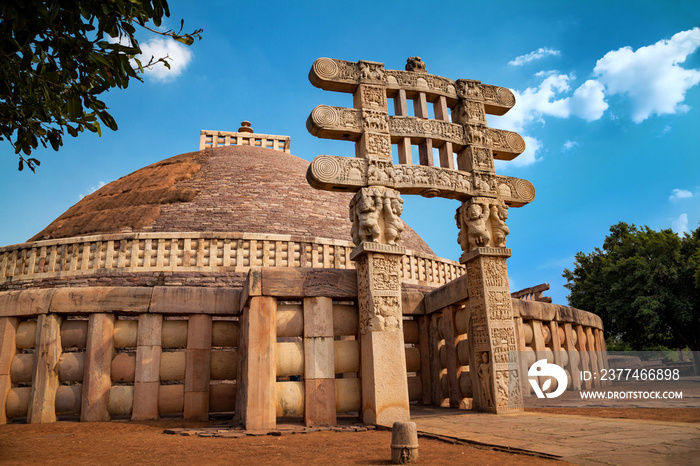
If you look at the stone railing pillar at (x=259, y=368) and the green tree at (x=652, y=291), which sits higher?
the green tree at (x=652, y=291)

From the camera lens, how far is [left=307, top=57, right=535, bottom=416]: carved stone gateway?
6.73 metres

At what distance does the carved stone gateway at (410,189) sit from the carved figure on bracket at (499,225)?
2 centimetres

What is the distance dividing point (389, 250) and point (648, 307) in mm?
13844

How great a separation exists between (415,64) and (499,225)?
10.6ft

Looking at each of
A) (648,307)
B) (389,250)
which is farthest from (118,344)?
(648,307)

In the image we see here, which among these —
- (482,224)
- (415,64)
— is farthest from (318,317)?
(415,64)

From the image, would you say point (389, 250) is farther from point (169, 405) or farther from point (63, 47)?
point (63, 47)

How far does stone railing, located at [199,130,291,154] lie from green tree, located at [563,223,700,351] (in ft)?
55.3

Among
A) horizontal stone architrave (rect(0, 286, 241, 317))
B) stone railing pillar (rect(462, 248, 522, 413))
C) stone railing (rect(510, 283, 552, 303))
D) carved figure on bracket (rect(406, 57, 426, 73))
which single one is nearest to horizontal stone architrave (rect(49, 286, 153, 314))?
horizontal stone architrave (rect(0, 286, 241, 317))

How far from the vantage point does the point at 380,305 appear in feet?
22.2

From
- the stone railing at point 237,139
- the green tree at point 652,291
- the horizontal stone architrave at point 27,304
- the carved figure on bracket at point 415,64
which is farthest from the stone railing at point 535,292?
the stone railing at point 237,139

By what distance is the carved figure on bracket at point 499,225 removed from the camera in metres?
7.88

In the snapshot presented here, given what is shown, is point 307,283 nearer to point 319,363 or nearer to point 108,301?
point 319,363

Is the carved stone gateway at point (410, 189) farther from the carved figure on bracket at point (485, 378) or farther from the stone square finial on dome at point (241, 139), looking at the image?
the stone square finial on dome at point (241, 139)
